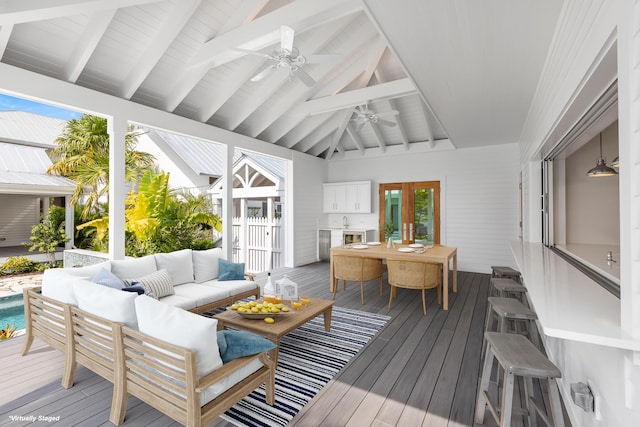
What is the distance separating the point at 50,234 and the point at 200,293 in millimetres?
5578

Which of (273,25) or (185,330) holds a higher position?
(273,25)

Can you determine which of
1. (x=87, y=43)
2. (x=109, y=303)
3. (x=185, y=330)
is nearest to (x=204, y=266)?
(x=109, y=303)

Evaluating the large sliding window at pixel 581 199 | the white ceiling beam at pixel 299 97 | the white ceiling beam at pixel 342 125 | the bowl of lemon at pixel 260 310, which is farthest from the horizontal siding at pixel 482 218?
the bowl of lemon at pixel 260 310

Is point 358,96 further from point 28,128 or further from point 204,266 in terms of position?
point 28,128

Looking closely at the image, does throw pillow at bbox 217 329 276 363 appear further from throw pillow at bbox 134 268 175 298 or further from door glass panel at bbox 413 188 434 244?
door glass panel at bbox 413 188 434 244

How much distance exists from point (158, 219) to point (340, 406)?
4.72 metres

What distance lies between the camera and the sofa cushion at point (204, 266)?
455 centimetres

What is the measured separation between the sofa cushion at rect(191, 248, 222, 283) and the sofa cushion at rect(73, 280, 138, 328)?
2.05m

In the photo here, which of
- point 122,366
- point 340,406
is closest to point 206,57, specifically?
point 122,366

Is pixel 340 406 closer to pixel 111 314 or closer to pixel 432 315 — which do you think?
pixel 111 314

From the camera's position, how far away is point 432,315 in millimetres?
4301

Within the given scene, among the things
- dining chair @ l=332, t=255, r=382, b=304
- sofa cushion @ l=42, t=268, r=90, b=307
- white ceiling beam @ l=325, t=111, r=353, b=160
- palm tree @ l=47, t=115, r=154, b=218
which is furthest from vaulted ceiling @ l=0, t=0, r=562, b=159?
dining chair @ l=332, t=255, r=382, b=304

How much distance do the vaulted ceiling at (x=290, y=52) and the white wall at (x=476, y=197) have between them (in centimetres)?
69

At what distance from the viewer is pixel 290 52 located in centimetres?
335
